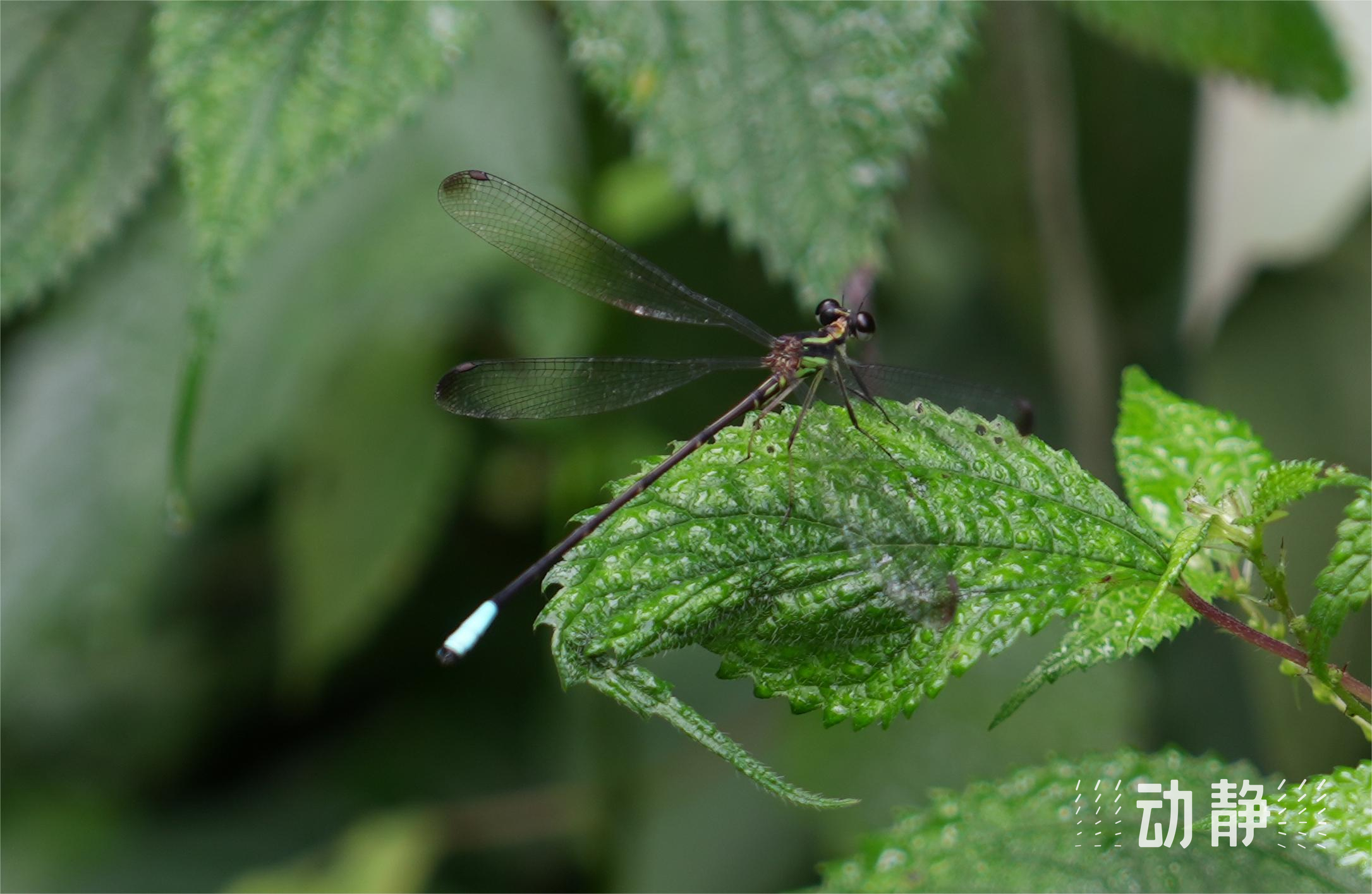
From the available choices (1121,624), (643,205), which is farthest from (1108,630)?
(643,205)

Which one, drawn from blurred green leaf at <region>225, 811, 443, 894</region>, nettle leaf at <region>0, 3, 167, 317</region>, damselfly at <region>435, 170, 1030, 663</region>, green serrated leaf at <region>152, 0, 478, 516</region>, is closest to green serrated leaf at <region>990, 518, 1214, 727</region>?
damselfly at <region>435, 170, 1030, 663</region>

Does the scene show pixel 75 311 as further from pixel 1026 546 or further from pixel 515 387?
pixel 1026 546

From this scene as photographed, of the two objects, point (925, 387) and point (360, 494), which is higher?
point (925, 387)

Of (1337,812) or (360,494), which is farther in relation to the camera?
(360,494)

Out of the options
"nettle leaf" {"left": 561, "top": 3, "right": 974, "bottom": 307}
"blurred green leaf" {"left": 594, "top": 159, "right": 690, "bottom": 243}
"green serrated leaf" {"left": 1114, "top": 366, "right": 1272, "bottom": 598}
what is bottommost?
"blurred green leaf" {"left": 594, "top": 159, "right": 690, "bottom": 243}

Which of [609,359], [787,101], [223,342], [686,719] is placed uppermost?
[787,101]

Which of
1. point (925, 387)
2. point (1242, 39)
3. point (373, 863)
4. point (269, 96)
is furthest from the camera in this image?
point (373, 863)

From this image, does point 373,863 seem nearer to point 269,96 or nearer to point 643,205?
point 643,205

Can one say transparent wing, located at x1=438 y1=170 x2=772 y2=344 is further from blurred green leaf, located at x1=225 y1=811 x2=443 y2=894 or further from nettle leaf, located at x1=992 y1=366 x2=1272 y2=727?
blurred green leaf, located at x1=225 y1=811 x2=443 y2=894
